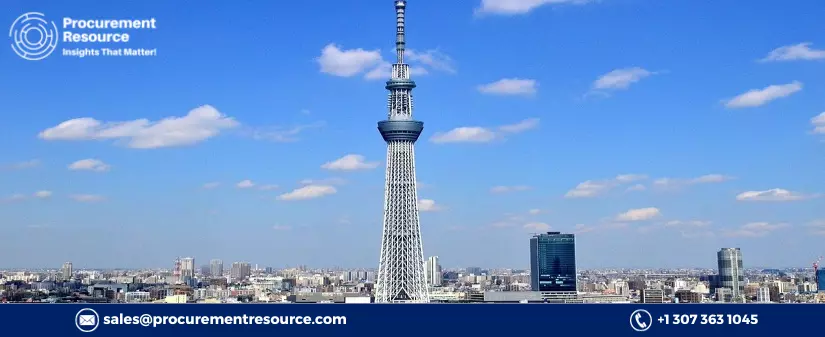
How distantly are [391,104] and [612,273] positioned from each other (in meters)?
61.4

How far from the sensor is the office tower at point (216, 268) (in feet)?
316

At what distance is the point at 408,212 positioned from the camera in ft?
180

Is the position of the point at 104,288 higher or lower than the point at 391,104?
lower

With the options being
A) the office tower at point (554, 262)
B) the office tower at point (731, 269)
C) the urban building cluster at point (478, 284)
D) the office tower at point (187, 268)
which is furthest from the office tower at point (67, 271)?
the office tower at point (731, 269)

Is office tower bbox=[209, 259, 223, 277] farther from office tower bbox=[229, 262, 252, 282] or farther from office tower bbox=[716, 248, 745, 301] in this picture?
office tower bbox=[716, 248, 745, 301]

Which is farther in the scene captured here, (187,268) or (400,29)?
(187,268)
